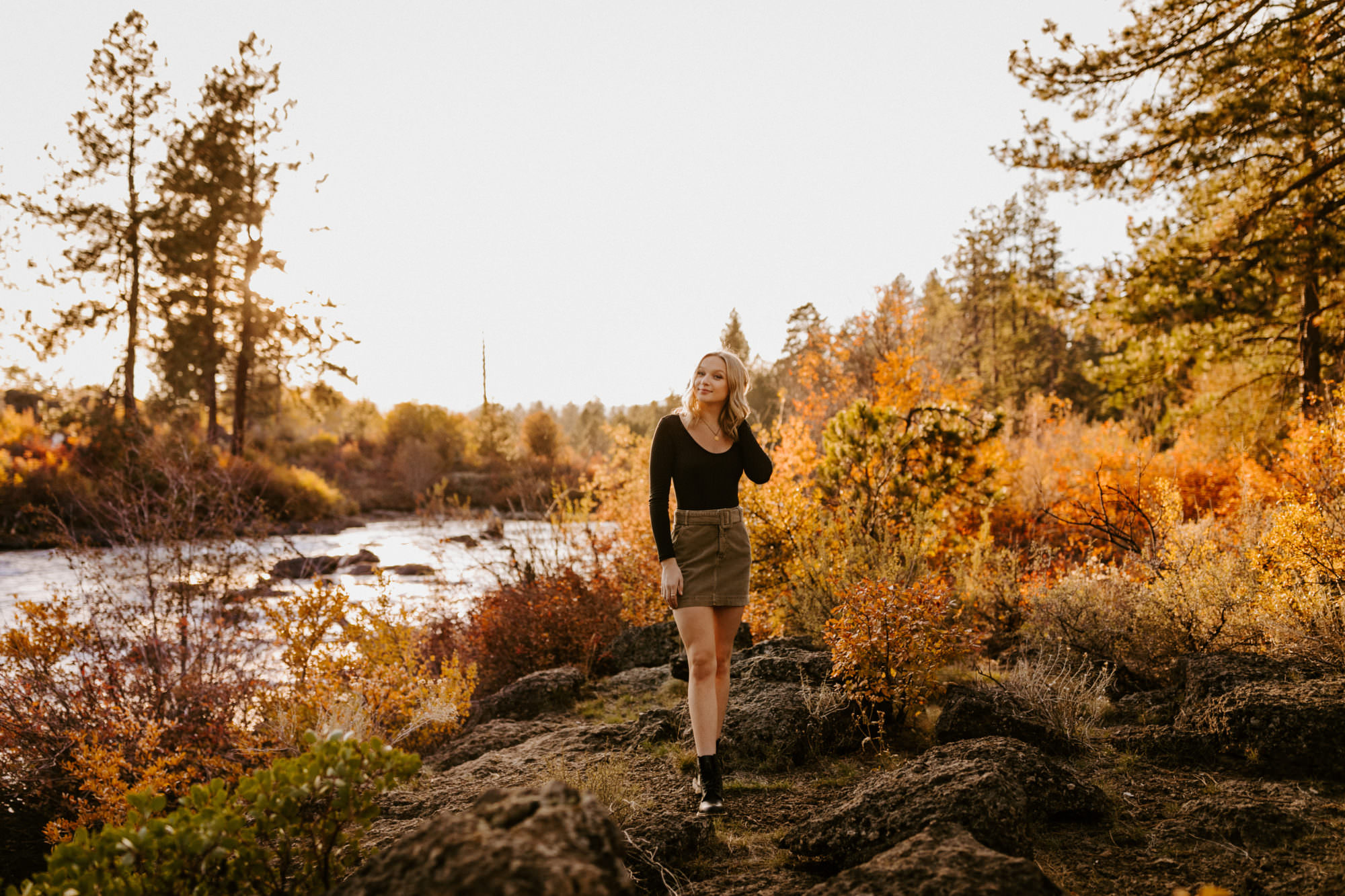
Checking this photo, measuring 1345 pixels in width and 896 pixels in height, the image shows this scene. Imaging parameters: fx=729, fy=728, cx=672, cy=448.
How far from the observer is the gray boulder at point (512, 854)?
122 cm

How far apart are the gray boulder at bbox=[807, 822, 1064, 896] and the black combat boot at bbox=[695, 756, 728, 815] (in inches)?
40.9

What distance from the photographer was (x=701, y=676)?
10.2 ft

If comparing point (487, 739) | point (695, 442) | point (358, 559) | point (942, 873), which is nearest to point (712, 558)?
point (695, 442)

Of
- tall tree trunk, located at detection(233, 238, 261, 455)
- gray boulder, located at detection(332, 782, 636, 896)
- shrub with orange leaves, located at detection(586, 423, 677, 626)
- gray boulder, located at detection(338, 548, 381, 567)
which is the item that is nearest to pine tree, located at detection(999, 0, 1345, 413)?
shrub with orange leaves, located at detection(586, 423, 677, 626)

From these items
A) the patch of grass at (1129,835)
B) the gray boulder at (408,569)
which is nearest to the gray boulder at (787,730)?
the patch of grass at (1129,835)

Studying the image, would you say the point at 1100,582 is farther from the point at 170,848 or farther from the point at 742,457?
the point at 170,848

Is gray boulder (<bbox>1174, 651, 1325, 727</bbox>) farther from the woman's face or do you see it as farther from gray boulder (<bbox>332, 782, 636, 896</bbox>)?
gray boulder (<bbox>332, 782, 636, 896</bbox>)

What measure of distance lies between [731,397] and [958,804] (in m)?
1.87

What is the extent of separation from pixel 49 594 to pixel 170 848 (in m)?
12.9

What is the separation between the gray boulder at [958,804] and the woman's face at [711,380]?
1711 mm

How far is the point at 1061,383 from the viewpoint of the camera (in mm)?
25812

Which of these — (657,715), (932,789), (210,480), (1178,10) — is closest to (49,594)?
(210,480)

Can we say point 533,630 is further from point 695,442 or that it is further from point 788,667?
point 695,442

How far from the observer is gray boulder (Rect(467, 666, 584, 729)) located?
5609 mm
